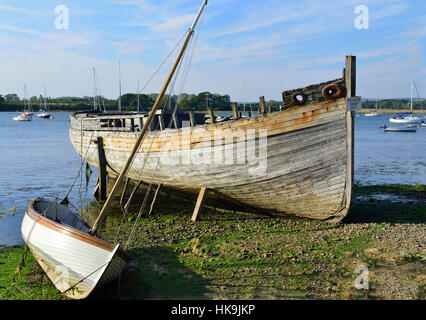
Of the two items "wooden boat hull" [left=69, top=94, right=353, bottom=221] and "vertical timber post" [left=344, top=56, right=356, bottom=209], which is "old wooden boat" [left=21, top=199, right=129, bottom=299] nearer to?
"wooden boat hull" [left=69, top=94, right=353, bottom=221]

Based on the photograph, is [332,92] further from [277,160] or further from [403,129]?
[403,129]

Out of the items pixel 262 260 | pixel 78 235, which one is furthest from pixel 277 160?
pixel 78 235

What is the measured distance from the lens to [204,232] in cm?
1092

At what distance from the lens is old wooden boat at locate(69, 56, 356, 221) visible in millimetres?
9875

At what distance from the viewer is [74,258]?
23.3 ft

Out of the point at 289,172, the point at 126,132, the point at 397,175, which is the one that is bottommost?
the point at 397,175

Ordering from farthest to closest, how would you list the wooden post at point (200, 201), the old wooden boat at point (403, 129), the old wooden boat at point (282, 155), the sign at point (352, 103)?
the old wooden boat at point (403, 129)
the wooden post at point (200, 201)
the old wooden boat at point (282, 155)
the sign at point (352, 103)

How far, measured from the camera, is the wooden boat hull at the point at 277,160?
32.7ft

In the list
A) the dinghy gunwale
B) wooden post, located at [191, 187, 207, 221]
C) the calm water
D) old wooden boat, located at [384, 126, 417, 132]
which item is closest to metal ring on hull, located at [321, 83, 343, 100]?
wooden post, located at [191, 187, 207, 221]

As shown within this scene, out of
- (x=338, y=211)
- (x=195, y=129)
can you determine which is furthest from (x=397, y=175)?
(x=195, y=129)

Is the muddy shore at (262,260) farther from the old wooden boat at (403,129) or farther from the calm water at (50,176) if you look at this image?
the old wooden boat at (403,129)

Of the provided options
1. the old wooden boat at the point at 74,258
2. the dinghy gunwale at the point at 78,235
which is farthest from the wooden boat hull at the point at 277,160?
the old wooden boat at the point at 74,258

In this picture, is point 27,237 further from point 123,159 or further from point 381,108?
point 381,108
